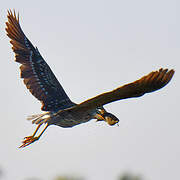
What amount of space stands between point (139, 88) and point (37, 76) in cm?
341

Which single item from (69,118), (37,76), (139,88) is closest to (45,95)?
(37,76)

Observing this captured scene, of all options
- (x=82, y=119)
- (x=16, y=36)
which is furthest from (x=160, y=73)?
(x=16, y=36)

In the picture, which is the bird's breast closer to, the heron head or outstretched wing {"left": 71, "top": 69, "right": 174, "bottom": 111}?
the heron head

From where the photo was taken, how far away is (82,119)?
40.0 feet

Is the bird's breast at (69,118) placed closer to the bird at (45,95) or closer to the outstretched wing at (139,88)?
the bird at (45,95)

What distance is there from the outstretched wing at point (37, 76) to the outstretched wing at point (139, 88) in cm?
225

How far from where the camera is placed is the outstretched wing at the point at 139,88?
1015cm

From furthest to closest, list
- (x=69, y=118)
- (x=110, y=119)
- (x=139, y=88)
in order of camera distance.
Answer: (x=110, y=119)
(x=69, y=118)
(x=139, y=88)

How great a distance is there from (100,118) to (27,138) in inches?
63.9

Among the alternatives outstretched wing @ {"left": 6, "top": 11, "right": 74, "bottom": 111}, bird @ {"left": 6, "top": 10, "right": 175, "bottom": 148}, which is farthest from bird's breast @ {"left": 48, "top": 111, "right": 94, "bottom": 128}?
outstretched wing @ {"left": 6, "top": 11, "right": 74, "bottom": 111}

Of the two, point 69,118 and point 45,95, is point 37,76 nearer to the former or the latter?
point 45,95

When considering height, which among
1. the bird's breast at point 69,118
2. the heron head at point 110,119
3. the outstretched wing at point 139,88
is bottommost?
the heron head at point 110,119

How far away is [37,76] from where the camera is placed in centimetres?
1315

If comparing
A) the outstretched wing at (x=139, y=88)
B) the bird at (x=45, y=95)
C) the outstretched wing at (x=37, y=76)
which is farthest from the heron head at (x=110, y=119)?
the outstretched wing at (x=139, y=88)
